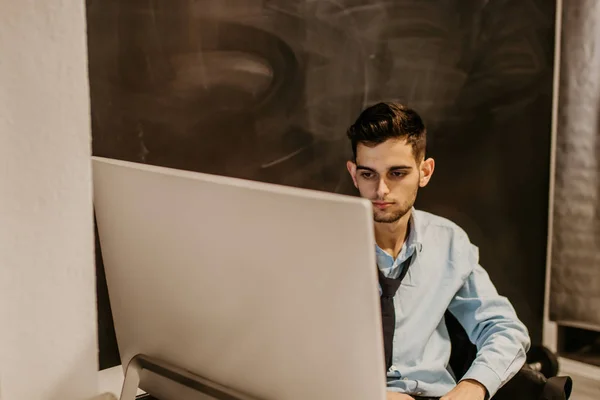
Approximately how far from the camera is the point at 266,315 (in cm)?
111

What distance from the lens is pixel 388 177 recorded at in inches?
62.9

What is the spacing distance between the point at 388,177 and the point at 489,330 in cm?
43

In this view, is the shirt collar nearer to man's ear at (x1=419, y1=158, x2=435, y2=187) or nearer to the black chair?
man's ear at (x1=419, y1=158, x2=435, y2=187)

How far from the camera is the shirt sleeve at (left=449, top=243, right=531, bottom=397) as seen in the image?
5.05 ft

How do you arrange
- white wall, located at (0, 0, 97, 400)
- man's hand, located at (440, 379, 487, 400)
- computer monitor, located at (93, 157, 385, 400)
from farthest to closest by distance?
man's hand, located at (440, 379, 487, 400), white wall, located at (0, 0, 97, 400), computer monitor, located at (93, 157, 385, 400)

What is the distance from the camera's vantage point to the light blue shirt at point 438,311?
1.61 meters

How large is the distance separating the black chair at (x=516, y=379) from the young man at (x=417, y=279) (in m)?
0.03

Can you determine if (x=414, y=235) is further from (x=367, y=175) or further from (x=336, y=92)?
(x=336, y=92)

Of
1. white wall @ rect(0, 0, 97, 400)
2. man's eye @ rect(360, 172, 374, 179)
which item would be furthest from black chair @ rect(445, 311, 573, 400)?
white wall @ rect(0, 0, 97, 400)

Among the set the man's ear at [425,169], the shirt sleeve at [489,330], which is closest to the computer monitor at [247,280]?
the shirt sleeve at [489,330]

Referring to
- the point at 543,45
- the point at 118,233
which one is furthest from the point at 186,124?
the point at 543,45

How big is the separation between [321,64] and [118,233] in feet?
2.67

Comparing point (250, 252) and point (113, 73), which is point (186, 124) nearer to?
point (113, 73)

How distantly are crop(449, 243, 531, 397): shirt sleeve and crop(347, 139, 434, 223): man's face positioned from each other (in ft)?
0.77
